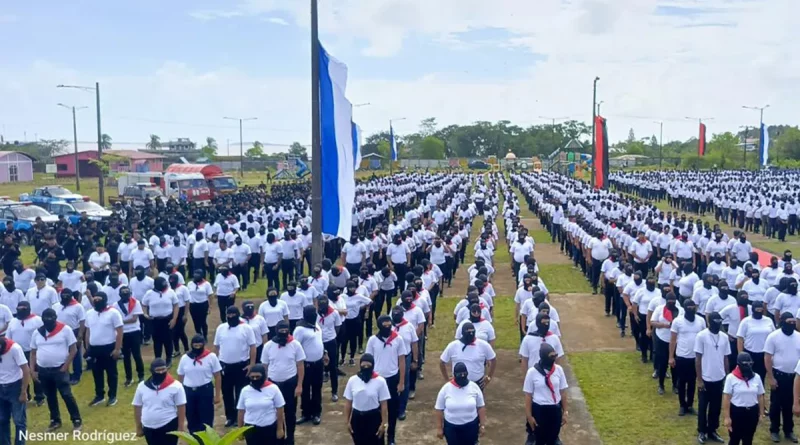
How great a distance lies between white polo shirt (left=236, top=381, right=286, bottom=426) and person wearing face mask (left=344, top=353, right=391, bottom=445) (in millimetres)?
709

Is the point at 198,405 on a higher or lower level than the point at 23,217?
lower

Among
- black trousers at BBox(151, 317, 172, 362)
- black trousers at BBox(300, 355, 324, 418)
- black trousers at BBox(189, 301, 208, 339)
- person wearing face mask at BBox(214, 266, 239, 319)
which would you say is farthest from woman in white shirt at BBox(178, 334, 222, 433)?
person wearing face mask at BBox(214, 266, 239, 319)

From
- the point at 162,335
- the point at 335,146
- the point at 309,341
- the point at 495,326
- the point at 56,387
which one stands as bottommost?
the point at 495,326

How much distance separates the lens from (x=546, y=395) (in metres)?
6.47

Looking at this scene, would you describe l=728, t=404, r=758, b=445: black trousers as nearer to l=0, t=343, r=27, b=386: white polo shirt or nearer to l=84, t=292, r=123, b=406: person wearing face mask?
l=84, t=292, r=123, b=406: person wearing face mask

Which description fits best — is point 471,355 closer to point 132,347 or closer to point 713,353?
point 713,353

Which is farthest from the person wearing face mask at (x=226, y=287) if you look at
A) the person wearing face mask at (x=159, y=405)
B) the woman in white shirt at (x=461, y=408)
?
the woman in white shirt at (x=461, y=408)

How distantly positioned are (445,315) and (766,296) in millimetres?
5644

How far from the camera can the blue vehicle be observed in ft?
73.6

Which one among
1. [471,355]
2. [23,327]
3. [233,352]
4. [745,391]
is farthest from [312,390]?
[745,391]

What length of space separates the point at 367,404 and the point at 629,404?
391cm

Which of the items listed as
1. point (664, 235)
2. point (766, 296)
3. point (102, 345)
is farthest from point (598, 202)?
point (102, 345)

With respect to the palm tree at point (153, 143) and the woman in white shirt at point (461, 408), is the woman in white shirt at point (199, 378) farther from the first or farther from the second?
the palm tree at point (153, 143)

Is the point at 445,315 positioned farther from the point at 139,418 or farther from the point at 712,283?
the point at 139,418
